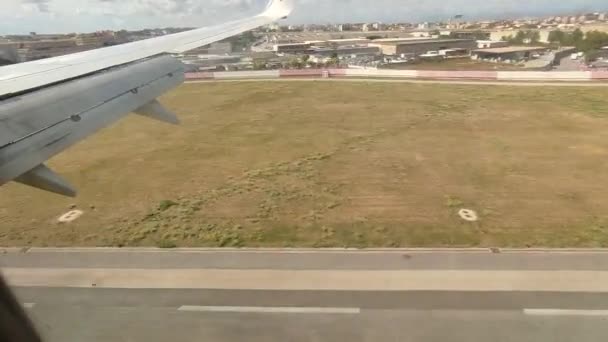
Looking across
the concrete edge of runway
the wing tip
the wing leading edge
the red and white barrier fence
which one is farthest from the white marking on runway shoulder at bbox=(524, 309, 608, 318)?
the red and white barrier fence

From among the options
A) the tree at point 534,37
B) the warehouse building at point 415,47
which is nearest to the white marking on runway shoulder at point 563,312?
the warehouse building at point 415,47

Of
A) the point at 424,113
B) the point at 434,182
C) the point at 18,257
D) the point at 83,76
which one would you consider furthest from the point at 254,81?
the point at 83,76

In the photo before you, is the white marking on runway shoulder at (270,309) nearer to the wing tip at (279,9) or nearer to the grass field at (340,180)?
the grass field at (340,180)

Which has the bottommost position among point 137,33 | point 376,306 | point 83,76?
point 376,306

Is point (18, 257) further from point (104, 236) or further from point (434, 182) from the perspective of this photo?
point (434, 182)

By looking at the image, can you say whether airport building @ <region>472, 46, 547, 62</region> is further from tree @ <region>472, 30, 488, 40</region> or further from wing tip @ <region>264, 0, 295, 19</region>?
wing tip @ <region>264, 0, 295, 19</region>

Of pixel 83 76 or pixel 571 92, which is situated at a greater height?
pixel 83 76
